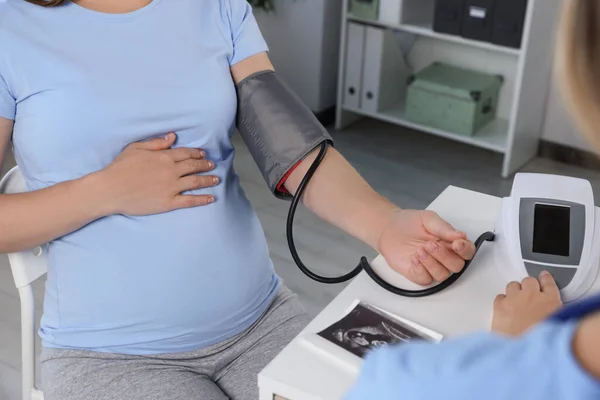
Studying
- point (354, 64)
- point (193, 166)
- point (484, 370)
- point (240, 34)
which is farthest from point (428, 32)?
point (484, 370)

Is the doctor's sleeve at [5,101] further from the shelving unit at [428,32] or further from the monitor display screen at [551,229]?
the shelving unit at [428,32]

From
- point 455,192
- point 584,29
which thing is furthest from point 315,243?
point 584,29

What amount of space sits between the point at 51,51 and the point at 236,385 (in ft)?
1.83

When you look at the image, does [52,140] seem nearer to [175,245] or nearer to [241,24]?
[175,245]

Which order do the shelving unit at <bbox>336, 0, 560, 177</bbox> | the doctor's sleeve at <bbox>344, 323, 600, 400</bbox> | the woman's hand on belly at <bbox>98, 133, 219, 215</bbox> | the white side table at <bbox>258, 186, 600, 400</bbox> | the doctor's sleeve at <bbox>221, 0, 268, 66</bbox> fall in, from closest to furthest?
the doctor's sleeve at <bbox>344, 323, 600, 400</bbox>
the white side table at <bbox>258, 186, 600, 400</bbox>
the woman's hand on belly at <bbox>98, 133, 219, 215</bbox>
the doctor's sleeve at <bbox>221, 0, 268, 66</bbox>
the shelving unit at <bbox>336, 0, 560, 177</bbox>

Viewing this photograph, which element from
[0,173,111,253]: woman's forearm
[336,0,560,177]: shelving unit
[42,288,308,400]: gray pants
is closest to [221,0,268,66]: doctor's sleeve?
[0,173,111,253]: woman's forearm

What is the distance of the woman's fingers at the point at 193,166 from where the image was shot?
3.78 feet

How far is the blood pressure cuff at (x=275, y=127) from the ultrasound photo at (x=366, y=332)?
31 centimetres

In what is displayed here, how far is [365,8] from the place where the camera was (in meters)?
3.12

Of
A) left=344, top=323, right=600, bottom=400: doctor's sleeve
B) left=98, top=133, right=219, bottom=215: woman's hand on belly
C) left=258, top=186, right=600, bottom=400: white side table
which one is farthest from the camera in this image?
left=98, top=133, right=219, bottom=215: woman's hand on belly

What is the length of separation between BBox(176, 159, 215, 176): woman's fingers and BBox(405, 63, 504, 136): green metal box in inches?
80.4

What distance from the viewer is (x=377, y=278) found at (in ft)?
3.47

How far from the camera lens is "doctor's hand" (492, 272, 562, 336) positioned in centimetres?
95

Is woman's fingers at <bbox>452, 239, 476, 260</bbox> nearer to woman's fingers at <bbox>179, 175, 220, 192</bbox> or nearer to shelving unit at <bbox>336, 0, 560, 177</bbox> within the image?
woman's fingers at <bbox>179, 175, 220, 192</bbox>
